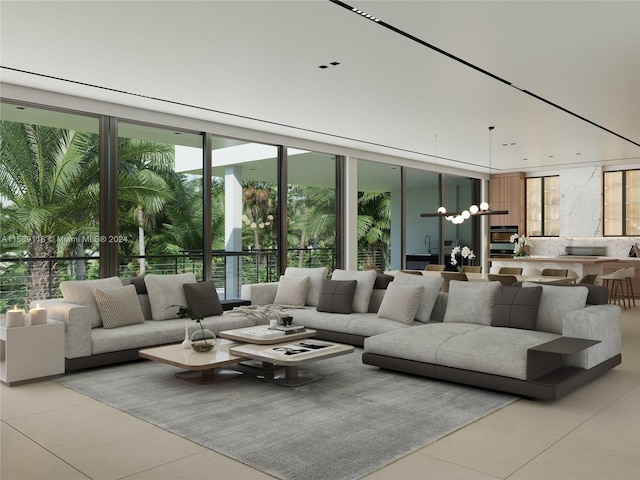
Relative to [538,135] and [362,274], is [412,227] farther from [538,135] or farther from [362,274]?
[362,274]

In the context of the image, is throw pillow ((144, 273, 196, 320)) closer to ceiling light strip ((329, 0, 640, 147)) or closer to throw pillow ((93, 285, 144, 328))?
throw pillow ((93, 285, 144, 328))

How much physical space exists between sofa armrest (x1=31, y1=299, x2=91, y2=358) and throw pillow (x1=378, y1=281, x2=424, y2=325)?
3.07m

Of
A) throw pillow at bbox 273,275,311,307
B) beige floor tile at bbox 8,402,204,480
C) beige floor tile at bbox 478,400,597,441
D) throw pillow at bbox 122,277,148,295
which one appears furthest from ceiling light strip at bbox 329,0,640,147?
throw pillow at bbox 122,277,148,295

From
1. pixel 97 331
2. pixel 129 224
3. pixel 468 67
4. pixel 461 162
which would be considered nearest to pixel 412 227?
pixel 461 162

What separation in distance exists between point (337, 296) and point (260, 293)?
141 cm

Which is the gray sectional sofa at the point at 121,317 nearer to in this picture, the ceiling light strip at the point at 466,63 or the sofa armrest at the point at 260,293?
the sofa armrest at the point at 260,293

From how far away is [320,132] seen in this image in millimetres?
8922

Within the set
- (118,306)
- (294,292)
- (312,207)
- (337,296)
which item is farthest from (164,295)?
(312,207)

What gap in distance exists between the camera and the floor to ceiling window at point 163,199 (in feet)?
26.7

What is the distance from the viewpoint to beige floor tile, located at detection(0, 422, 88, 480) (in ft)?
9.69

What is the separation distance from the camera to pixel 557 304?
5.13m

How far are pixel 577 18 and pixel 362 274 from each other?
367cm

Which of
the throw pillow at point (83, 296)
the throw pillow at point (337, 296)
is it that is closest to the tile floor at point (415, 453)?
the throw pillow at point (83, 296)

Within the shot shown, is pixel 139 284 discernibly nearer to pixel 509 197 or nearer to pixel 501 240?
pixel 501 240
